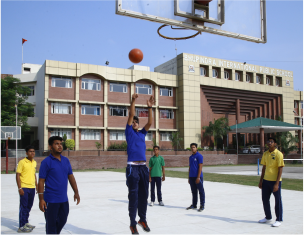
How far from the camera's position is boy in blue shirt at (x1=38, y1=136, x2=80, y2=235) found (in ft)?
15.7

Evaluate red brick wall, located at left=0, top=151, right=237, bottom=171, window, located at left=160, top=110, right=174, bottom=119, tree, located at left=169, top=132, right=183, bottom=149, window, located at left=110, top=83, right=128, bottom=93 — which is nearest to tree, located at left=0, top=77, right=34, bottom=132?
red brick wall, located at left=0, top=151, right=237, bottom=171

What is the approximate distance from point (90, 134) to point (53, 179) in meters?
35.2

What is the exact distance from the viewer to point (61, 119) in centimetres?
3781

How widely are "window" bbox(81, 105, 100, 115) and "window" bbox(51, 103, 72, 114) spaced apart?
67.0 inches

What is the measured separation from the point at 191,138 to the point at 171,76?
9.62 meters

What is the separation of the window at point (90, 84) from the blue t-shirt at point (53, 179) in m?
35.5

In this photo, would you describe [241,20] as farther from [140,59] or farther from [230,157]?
[230,157]

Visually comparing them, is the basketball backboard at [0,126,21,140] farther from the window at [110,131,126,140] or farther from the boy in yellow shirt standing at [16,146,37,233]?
the boy in yellow shirt standing at [16,146,37,233]

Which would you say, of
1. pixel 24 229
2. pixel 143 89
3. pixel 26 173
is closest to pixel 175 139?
pixel 143 89

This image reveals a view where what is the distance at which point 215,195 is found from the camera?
1180cm

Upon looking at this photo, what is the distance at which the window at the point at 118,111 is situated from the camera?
4100cm

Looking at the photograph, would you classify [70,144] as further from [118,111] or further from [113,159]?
[118,111]

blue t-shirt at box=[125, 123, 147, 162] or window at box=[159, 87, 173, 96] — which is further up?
window at box=[159, 87, 173, 96]

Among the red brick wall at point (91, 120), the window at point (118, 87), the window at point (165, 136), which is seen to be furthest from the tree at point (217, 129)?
the red brick wall at point (91, 120)
